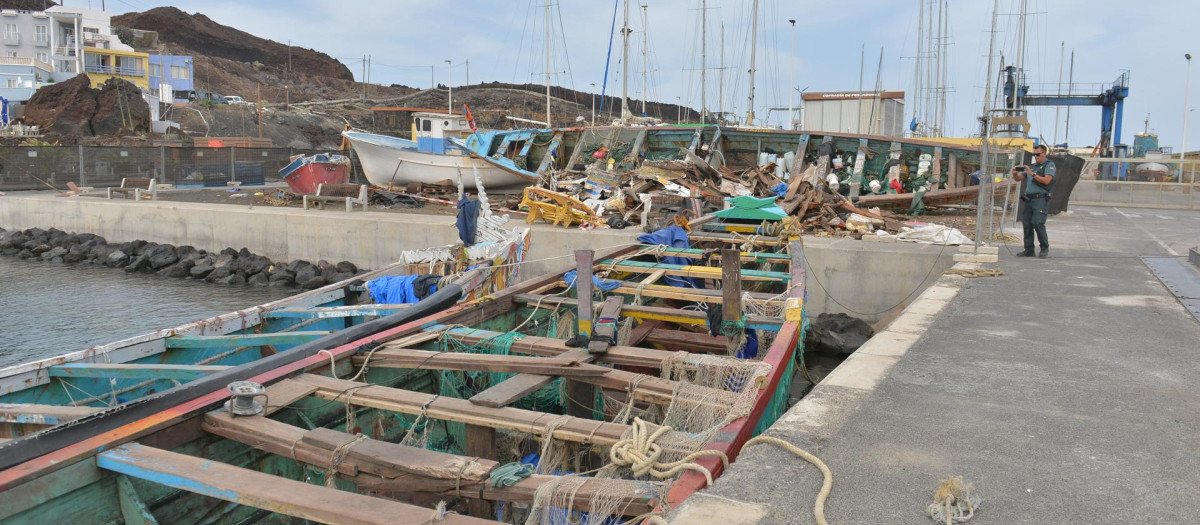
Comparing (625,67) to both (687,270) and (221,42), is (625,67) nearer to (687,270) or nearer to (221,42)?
(687,270)

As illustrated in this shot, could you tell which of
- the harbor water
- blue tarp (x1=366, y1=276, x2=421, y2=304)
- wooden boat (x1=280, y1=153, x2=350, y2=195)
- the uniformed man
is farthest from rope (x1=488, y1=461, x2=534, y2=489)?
wooden boat (x1=280, y1=153, x2=350, y2=195)

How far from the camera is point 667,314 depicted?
641 centimetres

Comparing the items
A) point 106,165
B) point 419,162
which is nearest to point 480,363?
point 419,162

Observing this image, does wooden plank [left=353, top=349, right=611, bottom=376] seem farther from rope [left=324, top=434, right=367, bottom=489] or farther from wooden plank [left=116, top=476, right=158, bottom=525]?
wooden plank [left=116, top=476, right=158, bottom=525]

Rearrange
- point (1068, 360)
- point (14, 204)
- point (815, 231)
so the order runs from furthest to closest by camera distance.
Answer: point (14, 204)
point (815, 231)
point (1068, 360)

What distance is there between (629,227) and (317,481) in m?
11.8

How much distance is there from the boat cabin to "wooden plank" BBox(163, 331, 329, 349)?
60.4ft

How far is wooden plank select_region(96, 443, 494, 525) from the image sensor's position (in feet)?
9.61

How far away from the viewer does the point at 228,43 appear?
115312 millimetres

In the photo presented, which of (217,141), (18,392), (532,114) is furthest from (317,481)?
(532,114)

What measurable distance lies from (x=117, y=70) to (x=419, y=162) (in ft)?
219

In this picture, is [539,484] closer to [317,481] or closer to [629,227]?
[317,481]

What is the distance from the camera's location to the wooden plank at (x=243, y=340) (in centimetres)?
654

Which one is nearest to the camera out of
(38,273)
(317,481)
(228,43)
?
(317,481)
